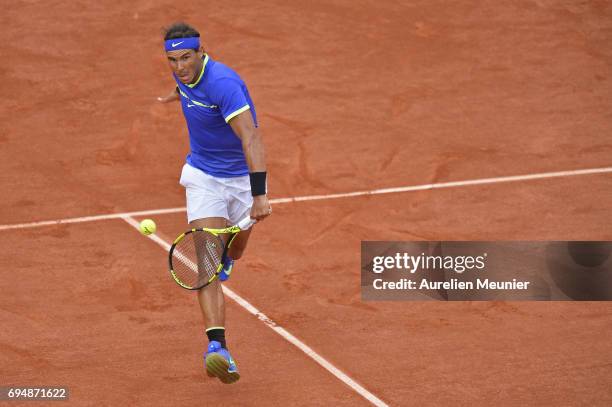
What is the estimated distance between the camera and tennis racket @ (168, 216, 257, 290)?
786 cm

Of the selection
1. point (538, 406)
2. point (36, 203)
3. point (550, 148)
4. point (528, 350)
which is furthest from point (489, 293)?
point (36, 203)

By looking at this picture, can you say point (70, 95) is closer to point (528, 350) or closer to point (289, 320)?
point (289, 320)

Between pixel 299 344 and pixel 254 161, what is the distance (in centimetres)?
200

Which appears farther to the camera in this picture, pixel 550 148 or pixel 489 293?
pixel 550 148

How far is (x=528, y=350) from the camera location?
8703 millimetres

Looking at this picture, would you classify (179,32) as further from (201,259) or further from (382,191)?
(382,191)

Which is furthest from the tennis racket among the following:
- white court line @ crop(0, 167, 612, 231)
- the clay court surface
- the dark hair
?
white court line @ crop(0, 167, 612, 231)

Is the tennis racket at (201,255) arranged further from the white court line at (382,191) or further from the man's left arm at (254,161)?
the white court line at (382,191)

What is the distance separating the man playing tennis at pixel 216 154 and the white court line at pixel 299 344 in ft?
2.54

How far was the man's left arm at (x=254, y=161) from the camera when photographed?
7551mm

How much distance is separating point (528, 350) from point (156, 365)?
3056mm

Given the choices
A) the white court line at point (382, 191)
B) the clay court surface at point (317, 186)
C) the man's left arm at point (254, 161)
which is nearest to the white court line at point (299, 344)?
the clay court surface at point (317, 186)

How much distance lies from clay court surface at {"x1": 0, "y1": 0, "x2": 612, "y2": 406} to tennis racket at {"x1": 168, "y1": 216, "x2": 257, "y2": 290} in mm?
871

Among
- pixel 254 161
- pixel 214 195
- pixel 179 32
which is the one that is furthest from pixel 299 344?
pixel 179 32
